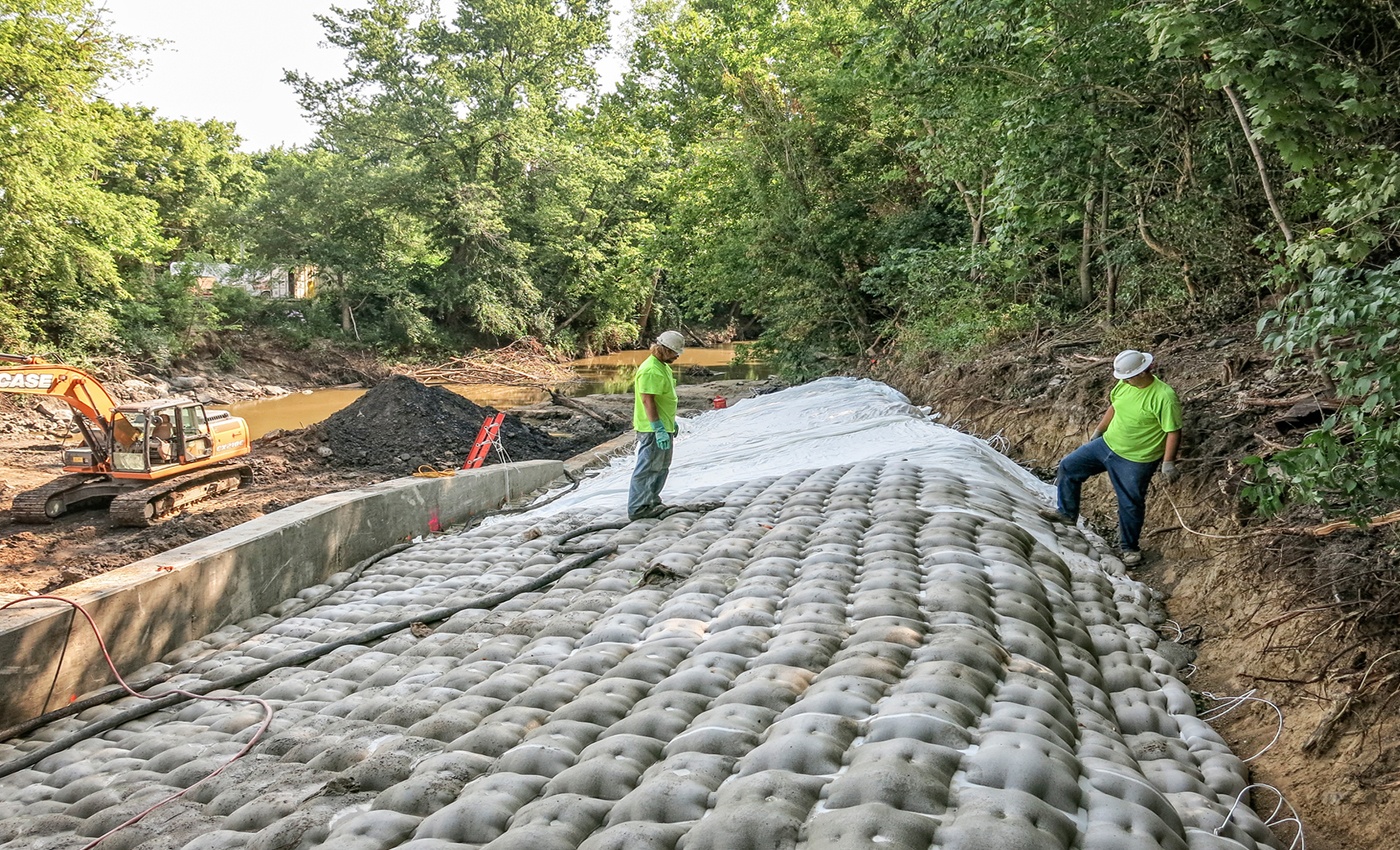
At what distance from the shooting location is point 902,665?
3.38 meters

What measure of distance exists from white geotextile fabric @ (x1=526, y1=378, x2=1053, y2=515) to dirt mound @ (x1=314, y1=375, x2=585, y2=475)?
326cm

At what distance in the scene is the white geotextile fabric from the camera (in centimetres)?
717

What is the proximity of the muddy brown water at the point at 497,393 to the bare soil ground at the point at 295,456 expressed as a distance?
288 cm

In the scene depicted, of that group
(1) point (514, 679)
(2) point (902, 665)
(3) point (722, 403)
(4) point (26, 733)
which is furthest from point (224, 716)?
(3) point (722, 403)

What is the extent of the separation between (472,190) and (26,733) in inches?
1018

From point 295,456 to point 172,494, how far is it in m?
3.02

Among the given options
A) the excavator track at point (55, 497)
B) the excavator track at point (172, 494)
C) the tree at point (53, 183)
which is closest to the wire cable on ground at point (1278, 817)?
the excavator track at point (172, 494)

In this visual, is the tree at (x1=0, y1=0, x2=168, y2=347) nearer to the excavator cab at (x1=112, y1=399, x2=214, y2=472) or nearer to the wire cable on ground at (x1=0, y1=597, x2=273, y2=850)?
the excavator cab at (x1=112, y1=399, x2=214, y2=472)

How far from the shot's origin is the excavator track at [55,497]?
10.5 m

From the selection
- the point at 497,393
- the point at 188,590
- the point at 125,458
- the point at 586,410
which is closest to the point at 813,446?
the point at 188,590

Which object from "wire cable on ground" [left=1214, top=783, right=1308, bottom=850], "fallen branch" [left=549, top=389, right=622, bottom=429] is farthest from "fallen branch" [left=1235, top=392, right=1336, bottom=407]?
"fallen branch" [left=549, top=389, right=622, bottom=429]

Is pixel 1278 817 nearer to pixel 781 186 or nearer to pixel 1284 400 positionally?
pixel 1284 400

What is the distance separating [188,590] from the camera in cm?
541

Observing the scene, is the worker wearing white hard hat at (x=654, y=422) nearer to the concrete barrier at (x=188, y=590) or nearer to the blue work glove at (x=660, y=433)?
the blue work glove at (x=660, y=433)
